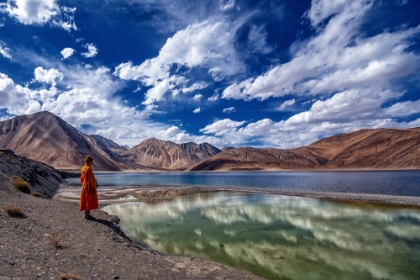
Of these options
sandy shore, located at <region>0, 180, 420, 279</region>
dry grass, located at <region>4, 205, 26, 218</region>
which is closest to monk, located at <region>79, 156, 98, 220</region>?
sandy shore, located at <region>0, 180, 420, 279</region>

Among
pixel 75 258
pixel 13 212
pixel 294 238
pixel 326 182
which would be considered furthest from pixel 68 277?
pixel 326 182

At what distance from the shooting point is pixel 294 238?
591 inches

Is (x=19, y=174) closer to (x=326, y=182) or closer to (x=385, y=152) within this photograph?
(x=326, y=182)

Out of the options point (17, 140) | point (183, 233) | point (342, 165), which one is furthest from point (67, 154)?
point (183, 233)

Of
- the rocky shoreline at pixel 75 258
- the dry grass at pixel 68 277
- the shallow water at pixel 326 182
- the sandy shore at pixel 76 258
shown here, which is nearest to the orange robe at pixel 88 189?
the sandy shore at pixel 76 258

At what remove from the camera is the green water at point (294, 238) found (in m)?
10.8

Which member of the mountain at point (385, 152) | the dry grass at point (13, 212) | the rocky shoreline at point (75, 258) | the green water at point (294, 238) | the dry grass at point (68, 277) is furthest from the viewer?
the mountain at point (385, 152)

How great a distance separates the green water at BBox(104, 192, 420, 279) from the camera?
35.4ft

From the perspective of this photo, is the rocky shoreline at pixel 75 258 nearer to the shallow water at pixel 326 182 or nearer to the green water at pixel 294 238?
the green water at pixel 294 238

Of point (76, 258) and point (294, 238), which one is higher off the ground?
point (76, 258)

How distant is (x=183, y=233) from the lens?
16.2 meters

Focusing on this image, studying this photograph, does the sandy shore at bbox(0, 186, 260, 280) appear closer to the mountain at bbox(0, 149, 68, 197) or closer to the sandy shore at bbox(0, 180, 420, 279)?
the sandy shore at bbox(0, 180, 420, 279)

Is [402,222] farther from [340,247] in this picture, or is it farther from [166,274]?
[166,274]

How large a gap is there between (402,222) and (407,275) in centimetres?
1053
